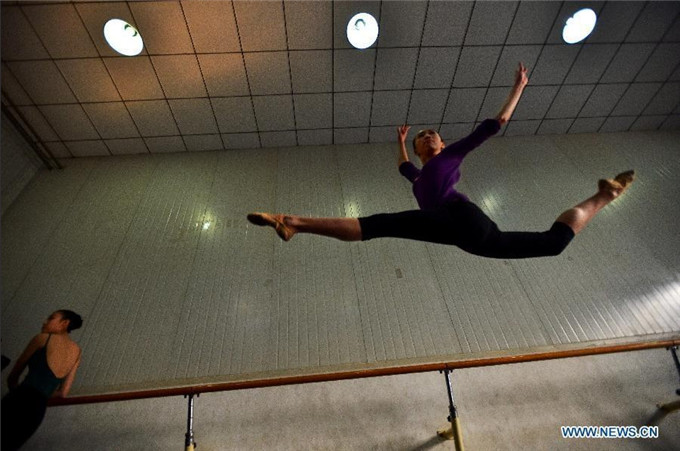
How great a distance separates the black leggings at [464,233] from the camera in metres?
1.50

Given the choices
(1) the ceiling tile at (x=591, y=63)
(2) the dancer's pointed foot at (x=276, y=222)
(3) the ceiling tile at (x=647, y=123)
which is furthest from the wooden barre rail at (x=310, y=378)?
(3) the ceiling tile at (x=647, y=123)

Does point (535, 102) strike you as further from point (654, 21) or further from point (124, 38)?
point (124, 38)

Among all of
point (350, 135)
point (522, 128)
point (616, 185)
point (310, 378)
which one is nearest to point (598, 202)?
point (616, 185)

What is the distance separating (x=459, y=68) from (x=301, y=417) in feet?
12.9

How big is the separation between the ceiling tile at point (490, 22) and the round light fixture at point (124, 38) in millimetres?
3521

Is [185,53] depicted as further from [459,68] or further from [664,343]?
[664,343]

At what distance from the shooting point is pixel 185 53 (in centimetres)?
357

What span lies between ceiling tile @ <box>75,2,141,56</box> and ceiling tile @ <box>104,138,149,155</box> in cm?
119

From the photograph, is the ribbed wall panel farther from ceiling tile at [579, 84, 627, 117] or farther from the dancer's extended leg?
the dancer's extended leg

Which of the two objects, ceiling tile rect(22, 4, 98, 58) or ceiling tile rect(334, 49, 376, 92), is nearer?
ceiling tile rect(22, 4, 98, 58)

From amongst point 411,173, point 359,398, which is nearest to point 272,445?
point 359,398

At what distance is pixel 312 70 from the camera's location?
381 cm

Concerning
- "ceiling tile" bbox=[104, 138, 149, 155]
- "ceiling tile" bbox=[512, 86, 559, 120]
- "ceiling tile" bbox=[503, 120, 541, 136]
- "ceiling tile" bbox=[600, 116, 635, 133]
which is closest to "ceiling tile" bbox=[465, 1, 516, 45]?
"ceiling tile" bbox=[512, 86, 559, 120]

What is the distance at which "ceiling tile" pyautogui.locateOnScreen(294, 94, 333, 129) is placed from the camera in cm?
407
